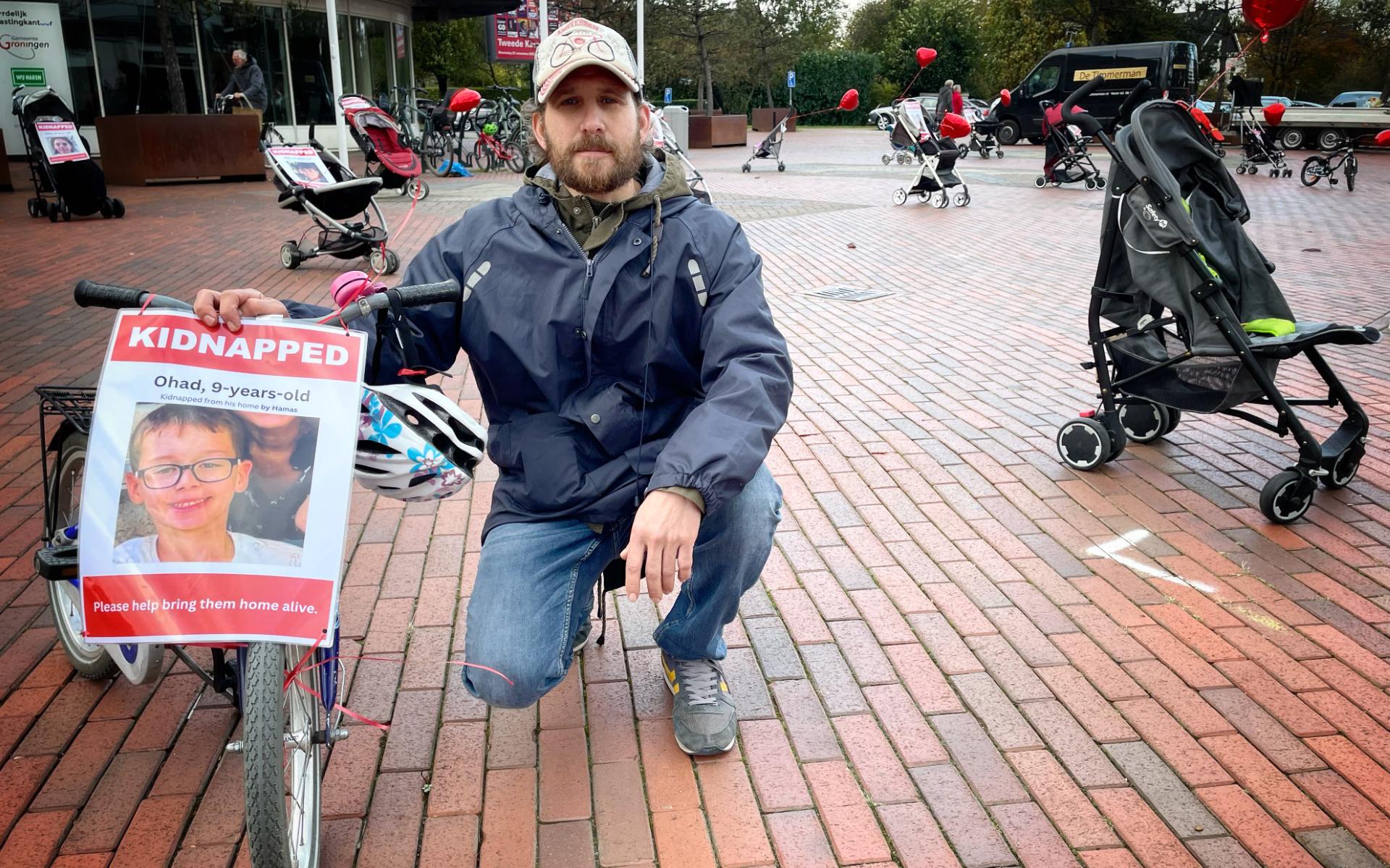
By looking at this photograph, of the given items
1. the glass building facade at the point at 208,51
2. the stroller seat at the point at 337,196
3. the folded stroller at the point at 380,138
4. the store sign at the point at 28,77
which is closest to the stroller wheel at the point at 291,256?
the stroller seat at the point at 337,196

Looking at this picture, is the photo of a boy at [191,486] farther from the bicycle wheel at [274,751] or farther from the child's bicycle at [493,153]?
the child's bicycle at [493,153]

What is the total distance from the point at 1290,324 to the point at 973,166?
19.8 m

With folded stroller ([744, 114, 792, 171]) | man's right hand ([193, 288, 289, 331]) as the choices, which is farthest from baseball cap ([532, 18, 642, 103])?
folded stroller ([744, 114, 792, 171])

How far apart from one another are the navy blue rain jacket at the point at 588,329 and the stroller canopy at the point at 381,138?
7996 millimetres

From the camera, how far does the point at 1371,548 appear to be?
3.93m

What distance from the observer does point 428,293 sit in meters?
2.15

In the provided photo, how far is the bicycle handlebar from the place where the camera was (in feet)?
6.77

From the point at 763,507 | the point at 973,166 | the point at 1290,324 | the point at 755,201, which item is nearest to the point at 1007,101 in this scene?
the point at 973,166

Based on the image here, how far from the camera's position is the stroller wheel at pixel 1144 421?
194 inches

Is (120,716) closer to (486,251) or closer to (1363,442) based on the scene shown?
(486,251)

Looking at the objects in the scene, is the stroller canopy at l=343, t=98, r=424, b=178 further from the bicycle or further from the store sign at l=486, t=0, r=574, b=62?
the store sign at l=486, t=0, r=574, b=62

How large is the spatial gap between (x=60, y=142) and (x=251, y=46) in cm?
1239

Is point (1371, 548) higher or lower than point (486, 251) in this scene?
lower

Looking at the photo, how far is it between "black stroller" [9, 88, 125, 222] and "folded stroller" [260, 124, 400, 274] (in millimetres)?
3970
